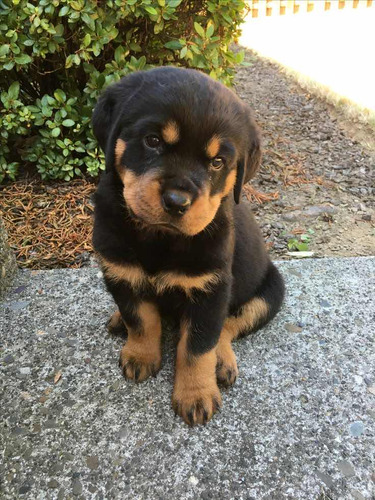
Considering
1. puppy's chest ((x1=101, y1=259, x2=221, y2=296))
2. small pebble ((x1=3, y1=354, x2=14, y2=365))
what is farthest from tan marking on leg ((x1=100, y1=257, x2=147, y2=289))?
small pebble ((x1=3, y1=354, x2=14, y2=365))

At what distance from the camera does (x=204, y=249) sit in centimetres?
197

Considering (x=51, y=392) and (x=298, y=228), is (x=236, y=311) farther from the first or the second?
(x=298, y=228)

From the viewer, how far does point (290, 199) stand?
435 cm

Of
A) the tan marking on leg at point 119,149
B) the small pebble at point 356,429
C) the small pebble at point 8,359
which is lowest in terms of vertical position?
the small pebble at point 356,429

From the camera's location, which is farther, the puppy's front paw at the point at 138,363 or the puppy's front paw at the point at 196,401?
the puppy's front paw at the point at 138,363

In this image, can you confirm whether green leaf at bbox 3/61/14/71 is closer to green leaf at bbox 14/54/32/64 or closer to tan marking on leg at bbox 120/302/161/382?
green leaf at bbox 14/54/32/64

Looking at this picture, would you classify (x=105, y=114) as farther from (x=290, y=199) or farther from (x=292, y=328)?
(x=290, y=199)

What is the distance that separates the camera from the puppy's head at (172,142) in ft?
5.52

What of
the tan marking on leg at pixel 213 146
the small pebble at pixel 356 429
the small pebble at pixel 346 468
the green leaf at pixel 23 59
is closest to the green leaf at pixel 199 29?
the green leaf at pixel 23 59

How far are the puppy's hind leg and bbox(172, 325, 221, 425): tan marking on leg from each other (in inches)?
5.5

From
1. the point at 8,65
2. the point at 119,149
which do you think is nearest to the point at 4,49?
the point at 8,65

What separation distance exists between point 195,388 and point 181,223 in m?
0.83

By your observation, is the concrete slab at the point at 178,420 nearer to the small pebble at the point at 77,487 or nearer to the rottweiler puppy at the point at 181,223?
the small pebble at the point at 77,487

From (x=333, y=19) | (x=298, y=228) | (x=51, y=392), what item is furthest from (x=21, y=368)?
(x=333, y=19)
